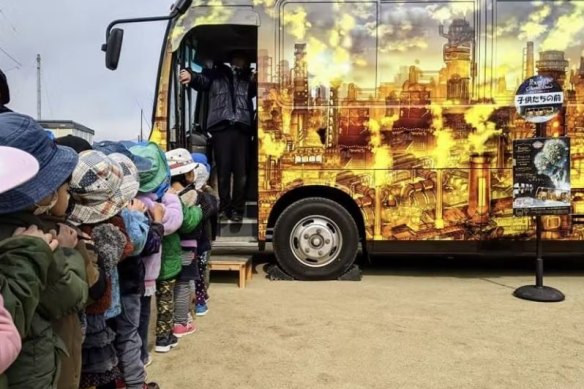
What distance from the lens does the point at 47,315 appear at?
2.01m

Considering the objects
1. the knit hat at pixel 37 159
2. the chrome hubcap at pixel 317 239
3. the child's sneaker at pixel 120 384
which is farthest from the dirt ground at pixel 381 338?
the knit hat at pixel 37 159

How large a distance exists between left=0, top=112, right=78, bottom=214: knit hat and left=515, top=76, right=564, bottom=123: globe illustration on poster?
4.95 m

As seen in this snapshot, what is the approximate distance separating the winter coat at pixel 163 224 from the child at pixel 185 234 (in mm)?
420

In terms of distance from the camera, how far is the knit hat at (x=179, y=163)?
14.9 feet

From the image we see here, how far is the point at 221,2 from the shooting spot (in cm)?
667

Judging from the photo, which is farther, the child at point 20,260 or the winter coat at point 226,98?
the winter coat at point 226,98

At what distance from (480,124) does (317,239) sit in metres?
2.20

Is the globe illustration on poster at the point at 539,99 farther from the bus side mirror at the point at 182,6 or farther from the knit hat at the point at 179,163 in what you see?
the bus side mirror at the point at 182,6

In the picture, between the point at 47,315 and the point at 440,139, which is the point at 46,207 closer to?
the point at 47,315

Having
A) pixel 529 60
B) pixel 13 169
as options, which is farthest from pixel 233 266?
pixel 13 169

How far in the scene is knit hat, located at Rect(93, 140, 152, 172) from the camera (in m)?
3.27

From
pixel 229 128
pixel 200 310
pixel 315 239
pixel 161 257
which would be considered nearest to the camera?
pixel 161 257

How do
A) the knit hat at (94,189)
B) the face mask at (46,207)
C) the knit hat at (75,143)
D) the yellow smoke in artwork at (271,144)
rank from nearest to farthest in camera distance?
the face mask at (46,207)
the knit hat at (94,189)
the knit hat at (75,143)
the yellow smoke in artwork at (271,144)

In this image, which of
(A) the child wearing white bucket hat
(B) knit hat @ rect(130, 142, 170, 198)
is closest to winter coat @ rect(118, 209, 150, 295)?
(B) knit hat @ rect(130, 142, 170, 198)
